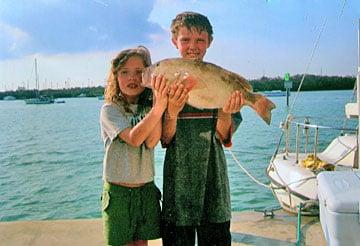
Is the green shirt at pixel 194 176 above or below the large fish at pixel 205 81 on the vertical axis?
below

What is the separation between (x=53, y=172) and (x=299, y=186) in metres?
15.1

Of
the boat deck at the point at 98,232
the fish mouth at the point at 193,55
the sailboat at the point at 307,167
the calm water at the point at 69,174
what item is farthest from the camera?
the calm water at the point at 69,174

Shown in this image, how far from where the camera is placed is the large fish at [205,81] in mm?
2039

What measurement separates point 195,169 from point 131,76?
23.5 inches

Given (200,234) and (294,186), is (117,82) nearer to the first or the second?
(200,234)

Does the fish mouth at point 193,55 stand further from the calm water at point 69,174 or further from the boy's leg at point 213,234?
the calm water at point 69,174

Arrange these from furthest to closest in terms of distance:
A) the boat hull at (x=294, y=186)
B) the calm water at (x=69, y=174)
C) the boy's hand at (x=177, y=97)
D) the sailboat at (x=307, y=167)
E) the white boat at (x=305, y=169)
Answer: the calm water at (x=69, y=174)
the white boat at (x=305, y=169)
the sailboat at (x=307, y=167)
the boat hull at (x=294, y=186)
the boy's hand at (x=177, y=97)

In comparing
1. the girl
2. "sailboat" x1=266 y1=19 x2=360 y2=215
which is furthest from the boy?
"sailboat" x1=266 y1=19 x2=360 y2=215

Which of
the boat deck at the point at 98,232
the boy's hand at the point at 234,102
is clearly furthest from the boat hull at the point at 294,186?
the boy's hand at the point at 234,102

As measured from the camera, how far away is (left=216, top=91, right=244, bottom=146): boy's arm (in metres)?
2.12

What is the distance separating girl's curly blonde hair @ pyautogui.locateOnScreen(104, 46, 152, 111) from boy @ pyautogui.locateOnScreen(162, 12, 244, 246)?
21 cm

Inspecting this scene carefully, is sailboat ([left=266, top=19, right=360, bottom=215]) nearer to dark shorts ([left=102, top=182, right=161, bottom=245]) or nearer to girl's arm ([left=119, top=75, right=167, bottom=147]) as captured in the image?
dark shorts ([left=102, top=182, right=161, bottom=245])

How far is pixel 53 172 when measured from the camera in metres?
19.1

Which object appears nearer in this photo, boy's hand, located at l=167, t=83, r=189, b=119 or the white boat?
boy's hand, located at l=167, t=83, r=189, b=119
